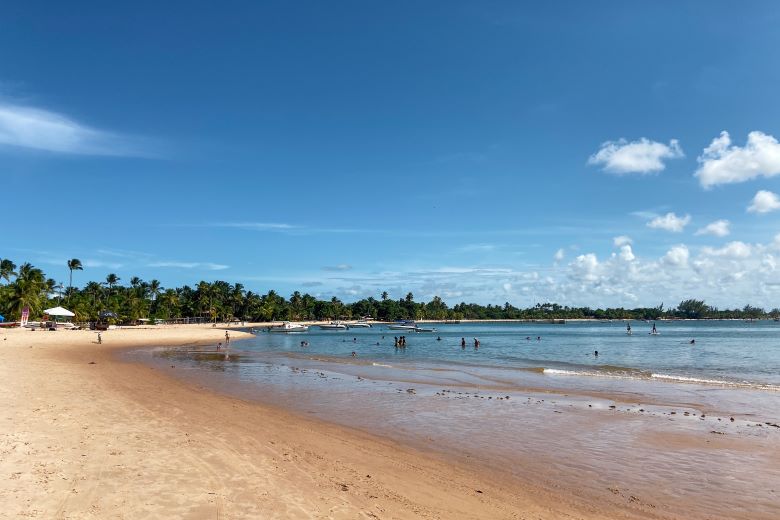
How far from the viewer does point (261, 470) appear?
10.1 m

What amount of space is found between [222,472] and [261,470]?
2.59 feet

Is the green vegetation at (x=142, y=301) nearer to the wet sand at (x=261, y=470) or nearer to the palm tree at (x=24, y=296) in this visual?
the palm tree at (x=24, y=296)

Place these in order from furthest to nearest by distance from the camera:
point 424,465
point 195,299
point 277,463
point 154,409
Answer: point 195,299
point 154,409
point 424,465
point 277,463

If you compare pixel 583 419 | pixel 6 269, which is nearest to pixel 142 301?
pixel 6 269

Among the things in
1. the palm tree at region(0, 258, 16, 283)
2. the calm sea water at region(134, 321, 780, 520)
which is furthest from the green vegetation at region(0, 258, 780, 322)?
the calm sea water at region(134, 321, 780, 520)

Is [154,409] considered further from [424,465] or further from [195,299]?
[195,299]

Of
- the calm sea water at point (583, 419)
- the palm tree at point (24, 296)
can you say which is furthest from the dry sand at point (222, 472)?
the palm tree at point (24, 296)

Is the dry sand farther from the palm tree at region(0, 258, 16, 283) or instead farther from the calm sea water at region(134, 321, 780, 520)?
the palm tree at region(0, 258, 16, 283)

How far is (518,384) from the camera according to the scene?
2880cm

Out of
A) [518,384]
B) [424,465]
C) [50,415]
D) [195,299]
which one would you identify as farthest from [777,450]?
[195,299]

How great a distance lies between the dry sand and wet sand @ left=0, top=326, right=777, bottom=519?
31 mm

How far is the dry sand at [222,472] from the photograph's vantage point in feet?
26.0

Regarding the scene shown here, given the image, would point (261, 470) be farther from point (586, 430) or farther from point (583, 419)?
point (583, 419)

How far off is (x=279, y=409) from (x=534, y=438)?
959 cm
